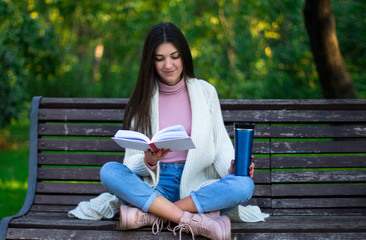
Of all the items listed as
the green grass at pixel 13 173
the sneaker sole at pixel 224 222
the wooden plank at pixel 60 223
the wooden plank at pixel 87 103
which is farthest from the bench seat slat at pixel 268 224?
the green grass at pixel 13 173

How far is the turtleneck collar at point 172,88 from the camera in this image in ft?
10.0

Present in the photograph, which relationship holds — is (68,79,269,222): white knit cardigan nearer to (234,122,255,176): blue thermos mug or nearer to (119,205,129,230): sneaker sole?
(119,205,129,230): sneaker sole

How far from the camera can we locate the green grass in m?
4.42

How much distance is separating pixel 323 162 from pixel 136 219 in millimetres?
1445

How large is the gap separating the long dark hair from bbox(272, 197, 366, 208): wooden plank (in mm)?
1077

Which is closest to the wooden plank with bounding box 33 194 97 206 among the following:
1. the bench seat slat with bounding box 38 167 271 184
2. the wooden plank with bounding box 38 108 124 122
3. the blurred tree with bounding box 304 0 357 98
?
the bench seat slat with bounding box 38 167 271 184

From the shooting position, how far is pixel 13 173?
19.2 feet

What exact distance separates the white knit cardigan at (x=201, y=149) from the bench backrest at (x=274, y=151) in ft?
1.13

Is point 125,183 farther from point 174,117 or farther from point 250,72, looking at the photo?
point 250,72

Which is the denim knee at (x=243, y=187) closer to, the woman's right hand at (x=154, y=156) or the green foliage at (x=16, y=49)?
the woman's right hand at (x=154, y=156)

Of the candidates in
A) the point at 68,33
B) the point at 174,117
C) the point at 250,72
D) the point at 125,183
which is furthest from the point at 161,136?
the point at 68,33

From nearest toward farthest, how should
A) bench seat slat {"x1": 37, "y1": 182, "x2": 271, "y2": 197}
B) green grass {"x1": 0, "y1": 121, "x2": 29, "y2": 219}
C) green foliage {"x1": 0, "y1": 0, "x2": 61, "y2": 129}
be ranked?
bench seat slat {"x1": 37, "y1": 182, "x2": 271, "y2": 197}, green grass {"x1": 0, "y1": 121, "x2": 29, "y2": 219}, green foliage {"x1": 0, "y1": 0, "x2": 61, "y2": 129}

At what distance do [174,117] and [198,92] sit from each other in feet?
0.74

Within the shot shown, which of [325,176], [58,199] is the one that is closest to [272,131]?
[325,176]
